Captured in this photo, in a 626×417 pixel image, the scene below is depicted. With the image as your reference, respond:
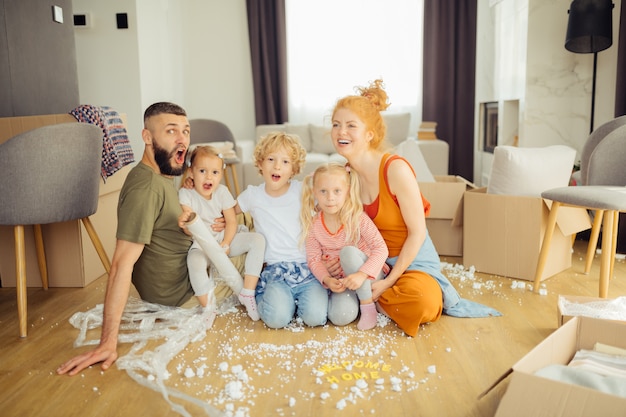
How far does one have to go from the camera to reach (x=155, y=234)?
228cm

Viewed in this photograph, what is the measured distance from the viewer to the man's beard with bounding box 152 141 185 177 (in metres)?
2.16

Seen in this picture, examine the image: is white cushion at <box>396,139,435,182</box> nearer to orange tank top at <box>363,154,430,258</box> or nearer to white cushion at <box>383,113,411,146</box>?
orange tank top at <box>363,154,430,258</box>

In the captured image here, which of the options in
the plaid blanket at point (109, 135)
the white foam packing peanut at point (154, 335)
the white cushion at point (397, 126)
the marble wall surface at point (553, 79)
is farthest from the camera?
the white cushion at point (397, 126)

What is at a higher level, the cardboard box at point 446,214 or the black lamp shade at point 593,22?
the black lamp shade at point 593,22

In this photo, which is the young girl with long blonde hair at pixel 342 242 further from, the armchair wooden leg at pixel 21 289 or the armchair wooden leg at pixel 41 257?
the armchair wooden leg at pixel 41 257

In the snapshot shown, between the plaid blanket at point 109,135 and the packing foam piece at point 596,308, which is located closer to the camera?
the packing foam piece at point 596,308

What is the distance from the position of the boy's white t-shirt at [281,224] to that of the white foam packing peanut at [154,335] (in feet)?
1.11

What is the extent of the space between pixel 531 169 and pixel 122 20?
12.1 ft

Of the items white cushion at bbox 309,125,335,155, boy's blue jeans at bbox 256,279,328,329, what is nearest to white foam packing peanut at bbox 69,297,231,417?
boy's blue jeans at bbox 256,279,328,329

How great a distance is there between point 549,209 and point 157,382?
1.99 meters

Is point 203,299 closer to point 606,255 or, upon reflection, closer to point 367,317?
point 367,317

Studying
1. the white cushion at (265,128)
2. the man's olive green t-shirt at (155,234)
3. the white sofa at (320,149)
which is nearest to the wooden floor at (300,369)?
the man's olive green t-shirt at (155,234)

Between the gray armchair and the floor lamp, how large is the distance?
3.27 ft

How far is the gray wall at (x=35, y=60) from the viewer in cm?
295
